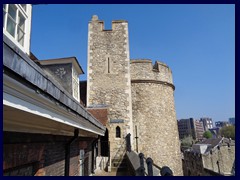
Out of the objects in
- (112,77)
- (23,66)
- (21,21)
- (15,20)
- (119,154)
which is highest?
(112,77)

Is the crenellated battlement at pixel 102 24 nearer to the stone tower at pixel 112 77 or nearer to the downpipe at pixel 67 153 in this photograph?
the stone tower at pixel 112 77

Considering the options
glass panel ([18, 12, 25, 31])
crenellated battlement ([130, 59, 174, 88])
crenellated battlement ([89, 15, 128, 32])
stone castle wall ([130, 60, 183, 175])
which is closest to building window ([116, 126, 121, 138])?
stone castle wall ([130, 60, 183, 175])

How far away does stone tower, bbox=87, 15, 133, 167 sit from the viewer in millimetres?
11086

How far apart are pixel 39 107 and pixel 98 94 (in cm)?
1015

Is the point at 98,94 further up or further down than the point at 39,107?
A: further up

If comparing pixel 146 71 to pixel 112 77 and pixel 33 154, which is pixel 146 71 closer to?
pixel 112 77

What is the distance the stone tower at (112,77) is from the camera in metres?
11.1

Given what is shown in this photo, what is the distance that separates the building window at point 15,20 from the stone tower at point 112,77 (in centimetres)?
898

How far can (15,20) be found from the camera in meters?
2.28

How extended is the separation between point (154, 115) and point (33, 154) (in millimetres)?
11051

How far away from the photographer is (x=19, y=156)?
2160mm

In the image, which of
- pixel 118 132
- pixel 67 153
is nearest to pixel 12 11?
pixel 67 153

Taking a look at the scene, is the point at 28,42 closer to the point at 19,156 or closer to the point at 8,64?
the point at 19,156
